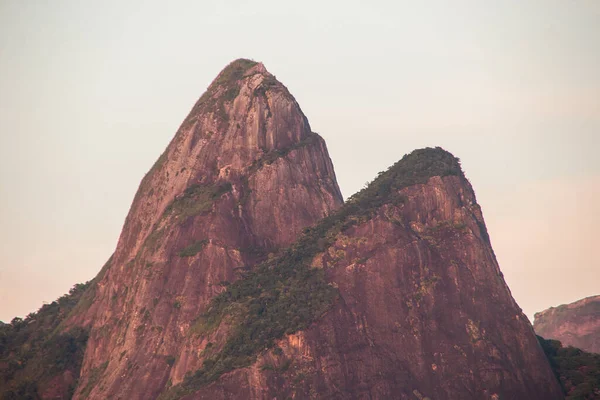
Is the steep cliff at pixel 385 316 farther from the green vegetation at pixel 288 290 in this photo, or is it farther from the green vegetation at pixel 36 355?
the green vegetation at pixel 36 355

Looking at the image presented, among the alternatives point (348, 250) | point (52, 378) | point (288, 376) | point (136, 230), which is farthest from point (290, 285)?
point (52, 378)

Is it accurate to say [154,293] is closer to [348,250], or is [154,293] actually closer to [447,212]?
[348,250]

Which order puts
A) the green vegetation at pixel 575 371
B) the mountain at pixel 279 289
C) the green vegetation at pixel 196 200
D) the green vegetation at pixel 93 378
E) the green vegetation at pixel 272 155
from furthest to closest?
the green vegetation at pixel 272 155 → the green vegetation at pixel 196 200 → the green vegetation at pixel 93 378 → the green vegetation at pixel 575 371 → the mountain at pixel 279 289

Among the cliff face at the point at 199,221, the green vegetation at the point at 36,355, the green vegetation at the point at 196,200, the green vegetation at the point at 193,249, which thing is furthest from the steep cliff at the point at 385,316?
the green vegetation at the point at 36,355

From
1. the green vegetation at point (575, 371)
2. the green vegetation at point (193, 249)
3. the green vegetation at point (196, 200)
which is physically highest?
the green vegetation at point (196, 200)

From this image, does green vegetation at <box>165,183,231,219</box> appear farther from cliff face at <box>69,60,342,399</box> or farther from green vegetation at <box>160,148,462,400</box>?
green vegetation at <box>160,148,462,400</box>

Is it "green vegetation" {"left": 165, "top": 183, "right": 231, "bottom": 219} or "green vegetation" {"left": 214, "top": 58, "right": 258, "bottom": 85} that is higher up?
"green vegetation" {"left": 214, "top": 58, "right": 258, "bottom": 85}

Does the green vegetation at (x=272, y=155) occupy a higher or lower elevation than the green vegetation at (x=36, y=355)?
higher

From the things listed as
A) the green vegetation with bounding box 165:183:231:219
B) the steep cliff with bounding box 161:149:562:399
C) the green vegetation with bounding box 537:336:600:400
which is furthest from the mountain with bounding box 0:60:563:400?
the green vegetation with bounding box 537:336:600:400
